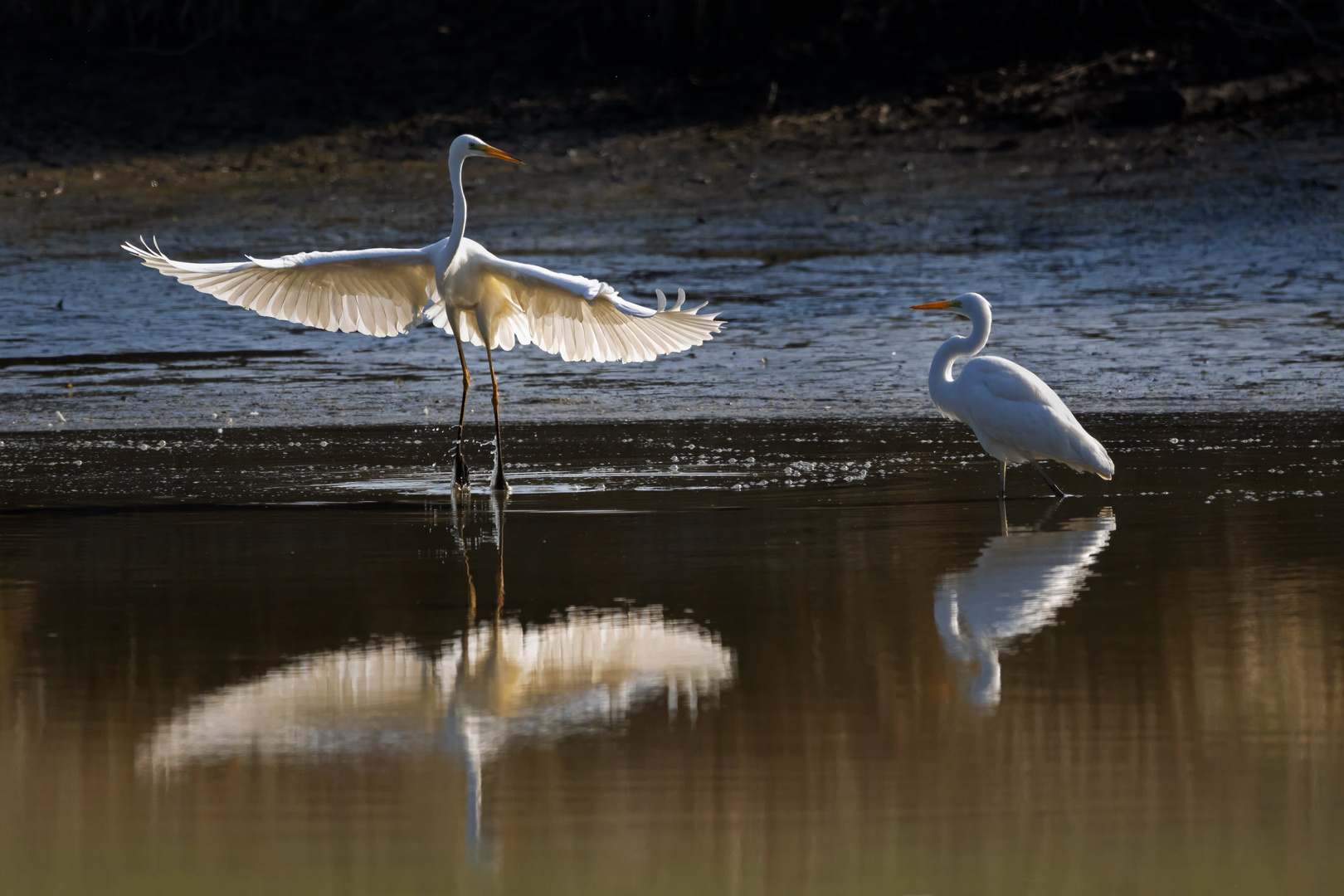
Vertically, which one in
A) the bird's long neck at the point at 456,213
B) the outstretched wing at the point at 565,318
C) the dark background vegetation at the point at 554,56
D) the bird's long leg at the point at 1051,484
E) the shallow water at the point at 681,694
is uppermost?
the dark background vegetation at the point at 554,56

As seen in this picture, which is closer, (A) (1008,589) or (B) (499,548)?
(A) (1008,589)

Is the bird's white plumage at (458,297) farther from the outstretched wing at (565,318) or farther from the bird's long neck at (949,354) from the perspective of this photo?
the bird's long neck at (949,354)

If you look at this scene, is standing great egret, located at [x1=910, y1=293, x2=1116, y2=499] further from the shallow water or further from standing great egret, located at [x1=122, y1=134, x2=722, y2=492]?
standing great egret, located at [x1=122, y1=134, x2=722, y2=492]

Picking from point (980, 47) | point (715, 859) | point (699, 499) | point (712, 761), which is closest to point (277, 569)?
point (699, 499)

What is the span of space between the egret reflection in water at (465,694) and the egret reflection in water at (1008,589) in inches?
26.3

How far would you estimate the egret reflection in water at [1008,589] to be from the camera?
468cm

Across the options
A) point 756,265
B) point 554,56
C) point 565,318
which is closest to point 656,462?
point 565,318

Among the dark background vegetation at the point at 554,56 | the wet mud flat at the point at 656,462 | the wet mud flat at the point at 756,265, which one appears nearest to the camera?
the wet mud flat at the point at 656,462

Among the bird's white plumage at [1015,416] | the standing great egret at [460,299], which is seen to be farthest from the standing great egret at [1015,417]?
the standing great egret at [460,299]

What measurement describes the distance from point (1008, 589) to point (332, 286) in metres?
4.99

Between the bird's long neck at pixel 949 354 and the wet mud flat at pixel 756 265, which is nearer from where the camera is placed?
the bird's long neck at pixel 949 354

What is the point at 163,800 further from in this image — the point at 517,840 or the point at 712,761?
the point at 712,761

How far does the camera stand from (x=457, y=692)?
4.33 metres

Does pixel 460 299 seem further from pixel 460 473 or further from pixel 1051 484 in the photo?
pixel 1051 484
